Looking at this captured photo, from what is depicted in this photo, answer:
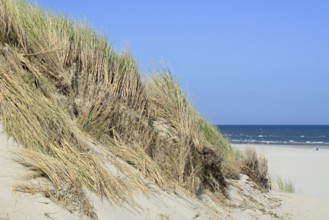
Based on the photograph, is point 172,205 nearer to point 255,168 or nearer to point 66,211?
point 66,211

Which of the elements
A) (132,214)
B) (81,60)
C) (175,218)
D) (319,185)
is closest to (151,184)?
(175,218)

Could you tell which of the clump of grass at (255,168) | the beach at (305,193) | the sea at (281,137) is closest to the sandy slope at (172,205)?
the beach at (305,193)

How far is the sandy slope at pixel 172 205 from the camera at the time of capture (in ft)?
13.4

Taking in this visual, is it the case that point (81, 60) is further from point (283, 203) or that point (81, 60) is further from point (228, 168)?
point (283, 203)

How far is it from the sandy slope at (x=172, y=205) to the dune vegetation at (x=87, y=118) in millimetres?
126

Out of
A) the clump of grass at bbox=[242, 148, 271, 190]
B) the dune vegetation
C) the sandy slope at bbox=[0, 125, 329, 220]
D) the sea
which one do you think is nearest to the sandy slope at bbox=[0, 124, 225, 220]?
the sandy slope at bbox=[0, 125, 329, 220]

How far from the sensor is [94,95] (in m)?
6.78

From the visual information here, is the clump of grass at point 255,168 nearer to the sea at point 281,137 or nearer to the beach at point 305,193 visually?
the beach at point 305,193

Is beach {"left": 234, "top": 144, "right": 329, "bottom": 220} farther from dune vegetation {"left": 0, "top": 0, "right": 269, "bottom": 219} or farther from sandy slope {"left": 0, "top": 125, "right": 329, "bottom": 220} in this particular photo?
dune vegetation {"left": 0, "top": 0, "right": 269, "bottom": 219}

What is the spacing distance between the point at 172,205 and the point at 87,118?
1.46m

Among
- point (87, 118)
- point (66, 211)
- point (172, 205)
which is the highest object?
point (87, 118)

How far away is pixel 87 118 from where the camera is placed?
21.0 ft

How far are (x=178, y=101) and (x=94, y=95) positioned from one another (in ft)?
5.56

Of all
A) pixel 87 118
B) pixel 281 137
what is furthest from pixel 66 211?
pixel 281 137
